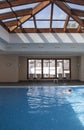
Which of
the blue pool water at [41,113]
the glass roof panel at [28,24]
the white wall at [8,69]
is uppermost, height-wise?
the glass roof panel at [28,24]

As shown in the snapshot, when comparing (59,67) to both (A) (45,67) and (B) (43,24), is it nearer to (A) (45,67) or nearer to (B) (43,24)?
(A) (45,67)

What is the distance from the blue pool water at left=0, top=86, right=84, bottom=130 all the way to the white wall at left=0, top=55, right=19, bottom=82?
6.96 meters

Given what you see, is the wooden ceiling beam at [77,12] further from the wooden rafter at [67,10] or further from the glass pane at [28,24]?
the glass pane at [28,24]

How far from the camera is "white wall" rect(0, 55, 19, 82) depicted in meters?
18.3

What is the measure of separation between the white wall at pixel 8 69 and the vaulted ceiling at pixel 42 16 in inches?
247

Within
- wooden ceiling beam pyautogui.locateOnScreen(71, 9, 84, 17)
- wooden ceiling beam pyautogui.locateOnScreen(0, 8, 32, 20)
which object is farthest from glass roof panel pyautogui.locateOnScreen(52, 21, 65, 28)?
wooden ceiling beam pyautogui.locateOnScreen(0, 8, 32, 20)

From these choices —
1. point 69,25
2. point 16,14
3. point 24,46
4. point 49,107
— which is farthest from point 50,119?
point 24,46

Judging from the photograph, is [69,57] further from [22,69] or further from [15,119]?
[15,119]

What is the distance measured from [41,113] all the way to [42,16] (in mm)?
4756

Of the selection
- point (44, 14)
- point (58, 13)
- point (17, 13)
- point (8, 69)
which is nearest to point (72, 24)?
point (58, 13)

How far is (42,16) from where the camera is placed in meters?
10.4

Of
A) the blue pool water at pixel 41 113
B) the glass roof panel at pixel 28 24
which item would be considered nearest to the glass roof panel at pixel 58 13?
the glass roof panel at pixel 28 24

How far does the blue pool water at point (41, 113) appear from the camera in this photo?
6.52m

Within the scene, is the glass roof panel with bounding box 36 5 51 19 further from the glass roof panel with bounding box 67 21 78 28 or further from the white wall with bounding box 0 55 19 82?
the white wall with bounding box 0 55 19 82
